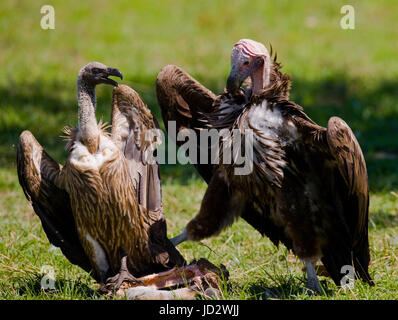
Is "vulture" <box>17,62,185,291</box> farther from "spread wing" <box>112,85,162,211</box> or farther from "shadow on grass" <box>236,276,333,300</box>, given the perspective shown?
"shadow on grass" <box>236,276,333,300</box>

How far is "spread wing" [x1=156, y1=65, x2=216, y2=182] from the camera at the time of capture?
15.3 ft

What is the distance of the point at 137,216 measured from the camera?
4152mm

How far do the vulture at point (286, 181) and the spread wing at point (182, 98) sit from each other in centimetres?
29

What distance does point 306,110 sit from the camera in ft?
31.4

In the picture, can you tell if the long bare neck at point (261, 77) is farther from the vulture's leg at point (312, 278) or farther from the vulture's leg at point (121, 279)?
the vulture's leg at point (121, 279)

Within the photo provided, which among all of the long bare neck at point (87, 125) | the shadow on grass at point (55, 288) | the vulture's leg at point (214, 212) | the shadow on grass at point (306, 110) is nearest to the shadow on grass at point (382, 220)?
the shadow on grass at point (306, 110)

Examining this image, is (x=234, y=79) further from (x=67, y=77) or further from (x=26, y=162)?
(x=67, y=77)

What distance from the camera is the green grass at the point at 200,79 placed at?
4.62 meters

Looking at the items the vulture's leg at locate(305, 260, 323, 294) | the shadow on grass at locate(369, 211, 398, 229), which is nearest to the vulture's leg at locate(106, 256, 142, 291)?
the vulture's leg at locate(305, 260, 323, 294)

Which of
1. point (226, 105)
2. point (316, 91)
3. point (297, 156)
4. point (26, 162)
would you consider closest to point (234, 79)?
point (226, 105)

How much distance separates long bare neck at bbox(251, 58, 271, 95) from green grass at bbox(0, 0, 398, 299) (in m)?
1.18
